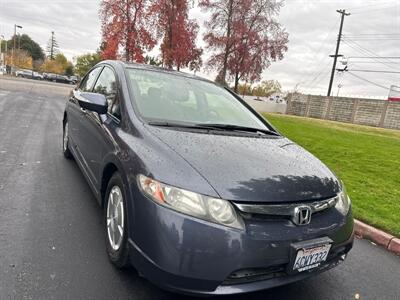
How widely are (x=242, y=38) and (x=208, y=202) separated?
21.5m

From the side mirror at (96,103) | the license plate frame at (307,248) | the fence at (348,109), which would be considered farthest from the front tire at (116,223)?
the fence at (348,109)

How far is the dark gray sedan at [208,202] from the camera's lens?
205 centimetres

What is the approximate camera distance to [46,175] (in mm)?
4750

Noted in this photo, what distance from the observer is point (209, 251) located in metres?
2.02

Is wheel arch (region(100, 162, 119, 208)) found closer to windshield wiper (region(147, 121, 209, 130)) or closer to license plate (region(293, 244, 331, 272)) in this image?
windshield wiper (region(147, 121, 209, 130))

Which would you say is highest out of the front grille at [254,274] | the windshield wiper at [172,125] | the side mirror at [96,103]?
the side mirror at [96,103]

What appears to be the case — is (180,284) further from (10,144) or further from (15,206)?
(10,144)

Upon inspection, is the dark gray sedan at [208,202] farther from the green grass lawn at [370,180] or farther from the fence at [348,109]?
the fence at [348,109]

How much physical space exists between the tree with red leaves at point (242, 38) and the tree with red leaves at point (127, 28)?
5.67 m

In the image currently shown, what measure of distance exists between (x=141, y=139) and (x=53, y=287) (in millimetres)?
1192

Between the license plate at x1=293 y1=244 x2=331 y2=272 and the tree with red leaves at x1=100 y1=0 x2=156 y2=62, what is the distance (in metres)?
17.6

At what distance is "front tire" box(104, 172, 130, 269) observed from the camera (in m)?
2.52

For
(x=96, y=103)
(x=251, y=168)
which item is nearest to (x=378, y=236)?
(x=251, y=168)

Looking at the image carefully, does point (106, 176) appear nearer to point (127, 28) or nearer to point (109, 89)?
point (109, 89)
